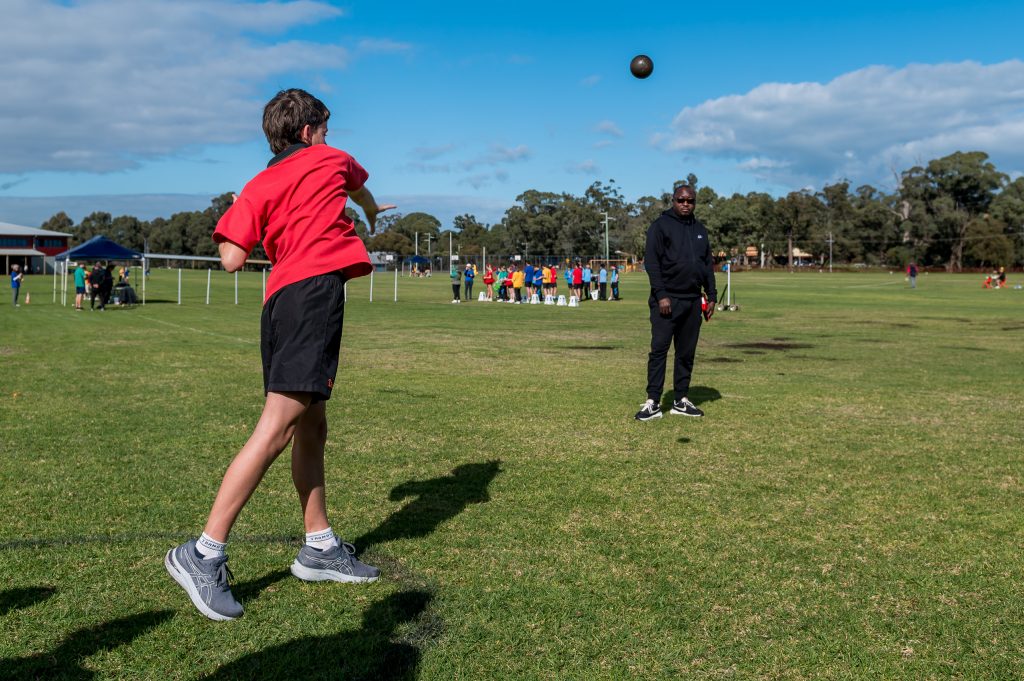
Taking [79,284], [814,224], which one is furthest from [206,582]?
[814,224]

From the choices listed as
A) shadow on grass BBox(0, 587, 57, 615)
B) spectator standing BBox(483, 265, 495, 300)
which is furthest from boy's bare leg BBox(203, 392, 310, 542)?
spectator standing BBox(483, 265, 495, 300)

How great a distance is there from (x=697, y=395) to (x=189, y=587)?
6.91m

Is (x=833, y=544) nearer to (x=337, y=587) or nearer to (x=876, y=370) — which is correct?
(x=337, y=587)

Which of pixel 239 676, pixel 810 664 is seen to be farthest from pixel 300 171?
pixel 810 664

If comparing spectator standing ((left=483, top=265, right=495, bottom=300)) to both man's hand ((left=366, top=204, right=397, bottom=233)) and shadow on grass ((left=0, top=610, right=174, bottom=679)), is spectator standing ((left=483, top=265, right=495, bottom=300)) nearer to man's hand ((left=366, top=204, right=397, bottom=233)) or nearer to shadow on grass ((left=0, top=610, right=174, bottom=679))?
man's hand ((left=366, top=204, right=397, bottom=233))

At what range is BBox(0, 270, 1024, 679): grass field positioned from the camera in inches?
127

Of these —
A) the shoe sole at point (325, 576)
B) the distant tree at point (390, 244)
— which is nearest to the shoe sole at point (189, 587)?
the shoe sole at point (325, 576)

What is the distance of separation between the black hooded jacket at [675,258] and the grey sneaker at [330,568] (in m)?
4.80

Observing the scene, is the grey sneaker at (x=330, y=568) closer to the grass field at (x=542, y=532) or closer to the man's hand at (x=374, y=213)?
the grass field at (x=542, y=532)

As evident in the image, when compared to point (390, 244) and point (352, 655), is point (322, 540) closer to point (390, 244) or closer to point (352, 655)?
point (352, 655)

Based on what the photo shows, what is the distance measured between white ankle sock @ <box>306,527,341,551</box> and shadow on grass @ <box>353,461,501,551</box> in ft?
1.33

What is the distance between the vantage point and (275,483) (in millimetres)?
5574

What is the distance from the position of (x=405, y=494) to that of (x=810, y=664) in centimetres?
278

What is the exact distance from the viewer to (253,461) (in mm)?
3637
